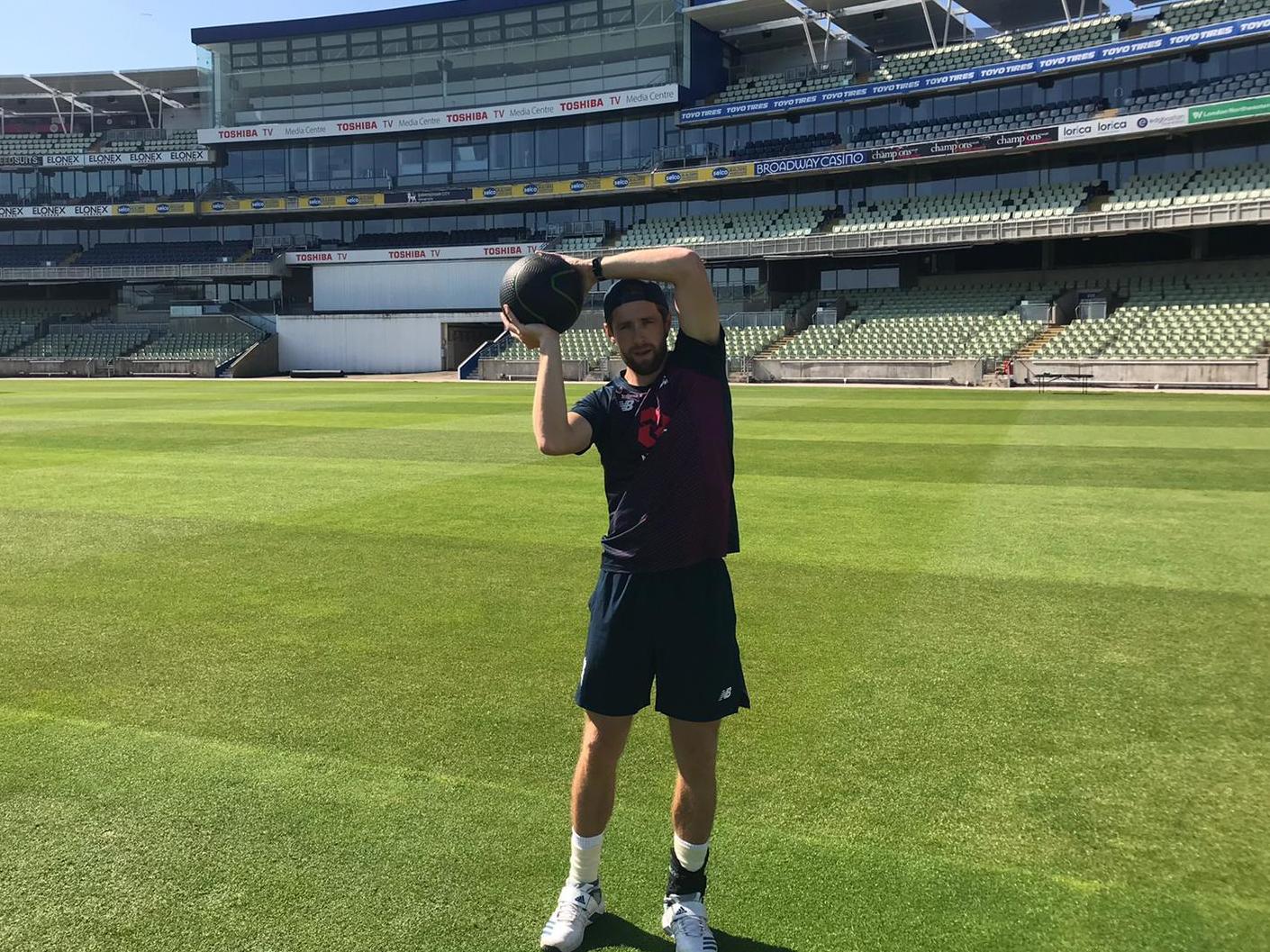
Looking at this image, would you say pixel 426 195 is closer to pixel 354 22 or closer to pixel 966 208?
pixel 354 22

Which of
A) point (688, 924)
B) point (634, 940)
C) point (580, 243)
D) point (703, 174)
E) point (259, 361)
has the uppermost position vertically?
point (703, 174)

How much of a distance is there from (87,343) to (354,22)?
2730 centimetres

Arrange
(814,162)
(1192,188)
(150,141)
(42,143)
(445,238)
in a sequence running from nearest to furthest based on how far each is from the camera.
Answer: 1. (1192,188)
2. (814,162)
3. (445,238)
4. (150,141)
5. (42,143)

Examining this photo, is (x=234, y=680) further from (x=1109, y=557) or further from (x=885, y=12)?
(x=885, y=12)

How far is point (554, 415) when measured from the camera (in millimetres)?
3502

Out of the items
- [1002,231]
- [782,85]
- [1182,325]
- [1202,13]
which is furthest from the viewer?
[782,85]

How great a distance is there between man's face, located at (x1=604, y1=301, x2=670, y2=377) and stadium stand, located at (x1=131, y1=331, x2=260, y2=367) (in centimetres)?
5888

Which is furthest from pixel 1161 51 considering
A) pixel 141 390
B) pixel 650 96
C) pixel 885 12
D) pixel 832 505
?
pixel 141 390

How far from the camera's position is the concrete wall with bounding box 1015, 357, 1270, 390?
109 feet

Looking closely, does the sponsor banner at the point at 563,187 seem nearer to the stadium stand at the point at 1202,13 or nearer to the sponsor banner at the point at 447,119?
the sponsor banner at the point at 447,119

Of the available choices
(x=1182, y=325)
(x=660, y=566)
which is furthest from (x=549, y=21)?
(x=660, y=566)

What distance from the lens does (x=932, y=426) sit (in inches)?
845

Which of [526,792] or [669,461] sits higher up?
[669,461]

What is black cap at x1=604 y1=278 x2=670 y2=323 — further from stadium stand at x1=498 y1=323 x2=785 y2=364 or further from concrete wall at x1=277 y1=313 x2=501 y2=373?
concrete wall at x1=277 y1=313 x2=501 y2=373
